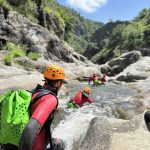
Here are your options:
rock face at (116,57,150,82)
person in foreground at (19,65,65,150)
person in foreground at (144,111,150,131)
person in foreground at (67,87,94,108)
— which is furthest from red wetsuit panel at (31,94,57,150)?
rock face at (116,57,150,82)

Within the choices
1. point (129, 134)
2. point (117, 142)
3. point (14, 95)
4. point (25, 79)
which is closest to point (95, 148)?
point (117, 142)

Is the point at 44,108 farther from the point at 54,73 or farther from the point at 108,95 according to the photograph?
the point at 108,95

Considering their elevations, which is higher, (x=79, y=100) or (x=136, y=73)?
(x=79, y=100)

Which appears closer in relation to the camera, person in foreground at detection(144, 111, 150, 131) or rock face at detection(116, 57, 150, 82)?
person in foreground at detection(144, 111, 150, 131)

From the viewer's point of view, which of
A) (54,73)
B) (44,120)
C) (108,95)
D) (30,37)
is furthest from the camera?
(30,37)

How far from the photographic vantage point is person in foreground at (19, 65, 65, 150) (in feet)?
11.9

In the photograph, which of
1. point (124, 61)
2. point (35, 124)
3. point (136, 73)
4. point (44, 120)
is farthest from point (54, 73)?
point (124, 61)

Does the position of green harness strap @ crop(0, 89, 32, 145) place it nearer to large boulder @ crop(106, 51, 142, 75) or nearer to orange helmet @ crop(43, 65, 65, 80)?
orange helmet @ crop(43, 65, 65, 80)

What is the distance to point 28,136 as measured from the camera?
363 centimetres

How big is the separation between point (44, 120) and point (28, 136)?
247mm

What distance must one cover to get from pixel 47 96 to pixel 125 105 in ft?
53.2

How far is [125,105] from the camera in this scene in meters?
19.8

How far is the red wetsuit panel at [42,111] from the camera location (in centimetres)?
372

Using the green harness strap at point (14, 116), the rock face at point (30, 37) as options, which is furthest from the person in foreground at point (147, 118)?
the rock face at point (30, 37)
